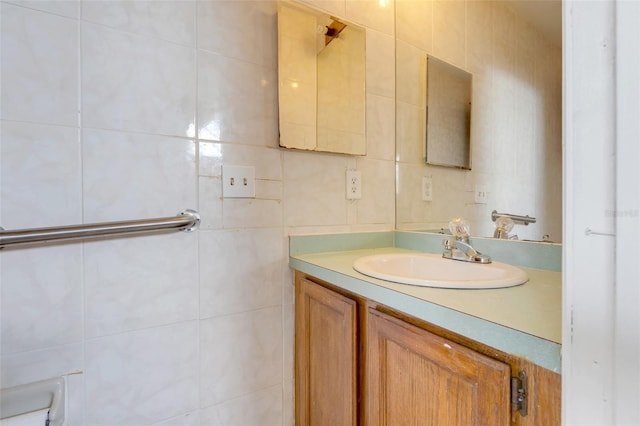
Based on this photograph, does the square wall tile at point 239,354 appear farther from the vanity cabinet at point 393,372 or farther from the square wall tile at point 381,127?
the square wall tile at point 381,127

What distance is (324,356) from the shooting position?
872 millimetres

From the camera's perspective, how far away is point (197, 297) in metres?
0.87

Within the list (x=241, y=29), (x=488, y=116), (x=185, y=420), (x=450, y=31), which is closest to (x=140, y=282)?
A: (x=185, y=420)

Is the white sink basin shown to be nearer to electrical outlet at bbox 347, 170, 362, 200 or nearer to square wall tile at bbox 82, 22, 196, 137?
electrical outlet at bbox 347, 170, 362, 200

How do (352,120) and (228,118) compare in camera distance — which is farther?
(352,120)

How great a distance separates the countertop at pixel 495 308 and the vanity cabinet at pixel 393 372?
0.14 feet

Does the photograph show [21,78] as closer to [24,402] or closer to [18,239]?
[18,239]

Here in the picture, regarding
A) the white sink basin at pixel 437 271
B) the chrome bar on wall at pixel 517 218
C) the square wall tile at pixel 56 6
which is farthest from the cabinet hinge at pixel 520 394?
the square wall tile at pixel 56 6

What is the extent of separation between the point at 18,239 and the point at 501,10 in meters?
1.49

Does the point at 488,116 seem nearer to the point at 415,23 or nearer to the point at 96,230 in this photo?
the point at 415,23

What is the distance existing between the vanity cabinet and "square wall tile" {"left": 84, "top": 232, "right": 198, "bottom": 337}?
36 cm

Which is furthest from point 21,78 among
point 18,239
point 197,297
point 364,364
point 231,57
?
point 364,364

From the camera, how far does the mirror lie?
3.28 ft

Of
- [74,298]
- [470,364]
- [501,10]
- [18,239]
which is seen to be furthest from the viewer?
[501,10]
